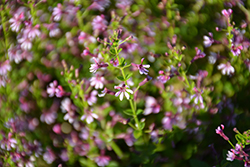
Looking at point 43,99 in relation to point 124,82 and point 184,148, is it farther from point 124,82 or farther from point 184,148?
point 184,148

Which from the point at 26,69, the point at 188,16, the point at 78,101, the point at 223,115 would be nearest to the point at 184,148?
the point at 223,115

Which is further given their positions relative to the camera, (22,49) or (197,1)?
(197,1)

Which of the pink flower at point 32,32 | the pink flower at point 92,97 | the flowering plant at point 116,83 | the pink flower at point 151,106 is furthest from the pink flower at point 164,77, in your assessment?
the pink flower at point 32,32

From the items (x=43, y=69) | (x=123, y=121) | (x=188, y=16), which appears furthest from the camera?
(x=188, y=16)

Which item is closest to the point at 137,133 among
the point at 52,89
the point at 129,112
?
the point at 129,112

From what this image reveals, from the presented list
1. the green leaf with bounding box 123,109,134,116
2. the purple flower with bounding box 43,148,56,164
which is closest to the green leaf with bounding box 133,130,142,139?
the green leaf with bounding box 123,109,134,116

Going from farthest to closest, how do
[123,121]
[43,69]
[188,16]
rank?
[188,16], [43,69], [123,121]
